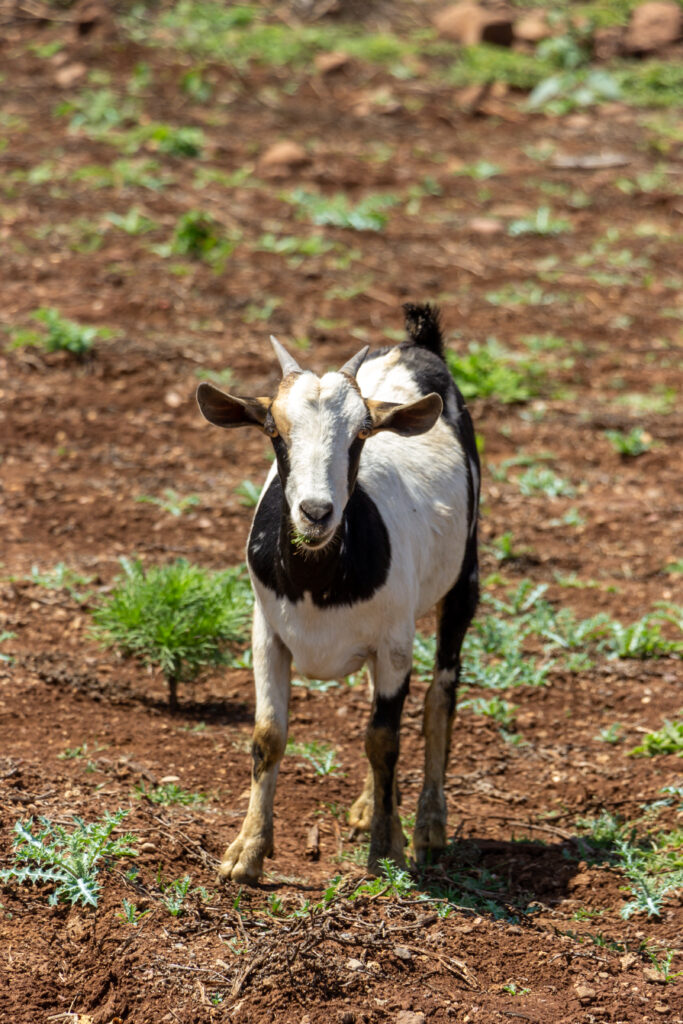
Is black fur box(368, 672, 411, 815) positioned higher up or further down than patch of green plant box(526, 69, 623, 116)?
higher up

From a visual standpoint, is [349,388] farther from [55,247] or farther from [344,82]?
[344,82]

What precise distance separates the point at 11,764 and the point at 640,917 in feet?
8.54

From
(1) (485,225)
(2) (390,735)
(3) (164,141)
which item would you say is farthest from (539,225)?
(2) (390,735)

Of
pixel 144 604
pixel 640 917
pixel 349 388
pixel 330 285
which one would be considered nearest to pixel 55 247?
pixel 330 285

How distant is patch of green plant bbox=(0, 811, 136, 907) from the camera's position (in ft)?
14.5

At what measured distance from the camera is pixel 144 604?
6523 mm

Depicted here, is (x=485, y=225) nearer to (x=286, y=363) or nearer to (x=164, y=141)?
(x=164, y=141)

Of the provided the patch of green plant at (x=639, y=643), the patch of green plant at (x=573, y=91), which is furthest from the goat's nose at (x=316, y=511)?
the patch of green plant at (x=573, y=91)

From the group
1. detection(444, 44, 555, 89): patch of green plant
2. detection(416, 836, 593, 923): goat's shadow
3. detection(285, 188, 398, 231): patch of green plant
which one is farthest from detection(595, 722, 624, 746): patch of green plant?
detection(444, 44, 555, 89): patch of green plant

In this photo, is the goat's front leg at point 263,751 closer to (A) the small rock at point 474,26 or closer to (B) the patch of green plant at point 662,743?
(B) the patch of green plant at point 662,743

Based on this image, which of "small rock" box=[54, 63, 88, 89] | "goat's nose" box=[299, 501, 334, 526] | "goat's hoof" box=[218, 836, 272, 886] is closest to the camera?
"goat's nose" box=[299, 501, 334, 526]

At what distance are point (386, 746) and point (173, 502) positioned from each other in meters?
3.71

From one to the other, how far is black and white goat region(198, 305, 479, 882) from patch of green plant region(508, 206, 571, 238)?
312 inches

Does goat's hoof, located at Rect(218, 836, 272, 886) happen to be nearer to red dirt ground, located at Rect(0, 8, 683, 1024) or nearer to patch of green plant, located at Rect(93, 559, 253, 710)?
red dirt ground, located at Rect(0, 8, 683, 1024)
